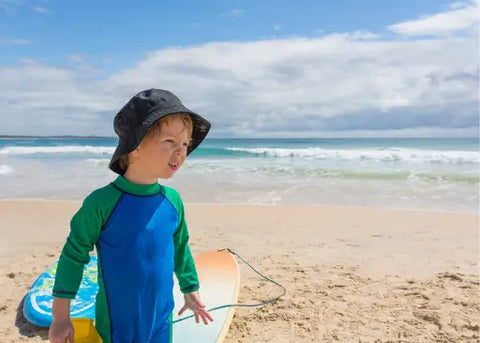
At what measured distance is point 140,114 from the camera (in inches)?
62.5

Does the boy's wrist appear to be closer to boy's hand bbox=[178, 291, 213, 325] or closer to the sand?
boy's hand bbox=[178, 291, 213, 325]

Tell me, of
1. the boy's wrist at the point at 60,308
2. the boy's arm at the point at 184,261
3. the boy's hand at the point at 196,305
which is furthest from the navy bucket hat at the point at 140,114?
the boy's hand at the point at 196,305

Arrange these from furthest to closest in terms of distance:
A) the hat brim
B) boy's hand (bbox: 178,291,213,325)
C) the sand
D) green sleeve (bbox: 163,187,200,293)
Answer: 1. the sand
2. boy's hand (bbox: 178,291,213,325)
3. green sleeve (bbox: 163,187,200,293)
4. the hat brim

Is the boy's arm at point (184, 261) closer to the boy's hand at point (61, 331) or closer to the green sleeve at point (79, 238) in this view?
the green sleeve at point (79, 238)

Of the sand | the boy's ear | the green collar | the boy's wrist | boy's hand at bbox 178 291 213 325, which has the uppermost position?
the boy's ear

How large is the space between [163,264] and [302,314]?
1991 mm

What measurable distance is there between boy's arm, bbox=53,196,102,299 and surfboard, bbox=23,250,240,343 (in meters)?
1.36

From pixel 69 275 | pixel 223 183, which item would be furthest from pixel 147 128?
pixel 223 183

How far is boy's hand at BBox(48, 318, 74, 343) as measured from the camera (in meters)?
1.62

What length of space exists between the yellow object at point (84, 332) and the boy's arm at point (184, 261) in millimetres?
413

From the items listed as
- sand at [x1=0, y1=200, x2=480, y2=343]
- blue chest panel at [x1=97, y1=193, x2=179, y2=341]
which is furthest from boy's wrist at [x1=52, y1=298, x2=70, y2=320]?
sand at [x1=0, y1=200, x2=480, y2=343]

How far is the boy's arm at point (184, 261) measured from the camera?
1.87 m

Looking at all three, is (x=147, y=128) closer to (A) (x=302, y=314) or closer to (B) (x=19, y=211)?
(A) (x=302, y=314)

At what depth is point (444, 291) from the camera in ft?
12.5
